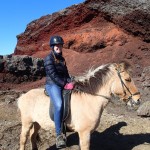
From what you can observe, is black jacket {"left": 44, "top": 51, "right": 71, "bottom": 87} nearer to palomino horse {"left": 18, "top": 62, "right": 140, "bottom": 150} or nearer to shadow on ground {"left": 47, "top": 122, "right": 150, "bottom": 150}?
palomino horse {"left": 18, "top": 62, "right": 140, "bottom": 150}

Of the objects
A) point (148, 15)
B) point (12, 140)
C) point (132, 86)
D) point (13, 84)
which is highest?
point (148, 15)

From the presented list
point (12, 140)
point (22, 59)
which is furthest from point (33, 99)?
point (22, 59)

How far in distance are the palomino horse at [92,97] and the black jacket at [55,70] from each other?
1.11ft

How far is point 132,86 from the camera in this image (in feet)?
22.1

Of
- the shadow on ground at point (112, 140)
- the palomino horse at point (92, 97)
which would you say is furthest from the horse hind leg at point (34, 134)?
the palomino horse at point (92, 97)

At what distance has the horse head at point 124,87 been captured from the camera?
22.0ft

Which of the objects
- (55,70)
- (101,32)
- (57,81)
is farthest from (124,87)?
(101,32)

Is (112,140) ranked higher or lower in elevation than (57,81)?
lower

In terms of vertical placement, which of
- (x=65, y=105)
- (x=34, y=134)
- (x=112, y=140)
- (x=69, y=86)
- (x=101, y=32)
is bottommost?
(x=112, y=140)

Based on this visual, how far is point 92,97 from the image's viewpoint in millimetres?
6898

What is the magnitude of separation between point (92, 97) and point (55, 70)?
3.31 feet

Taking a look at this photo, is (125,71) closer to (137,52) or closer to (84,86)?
(84,86)

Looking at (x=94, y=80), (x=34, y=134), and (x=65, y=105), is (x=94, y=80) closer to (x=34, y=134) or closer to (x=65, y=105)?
(x=65, y=105)

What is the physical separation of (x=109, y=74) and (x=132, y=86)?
0.55 metres
